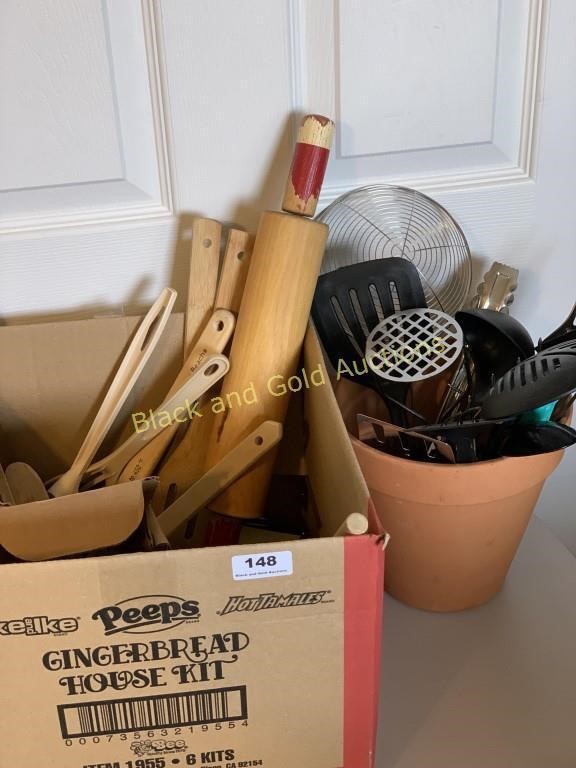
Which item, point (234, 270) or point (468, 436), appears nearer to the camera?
point (468, 436)

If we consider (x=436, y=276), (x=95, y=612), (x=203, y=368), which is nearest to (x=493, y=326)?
(x=436, y=276)

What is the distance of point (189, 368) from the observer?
79cm

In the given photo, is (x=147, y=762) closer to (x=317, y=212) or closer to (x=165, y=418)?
(x=165, y=418)

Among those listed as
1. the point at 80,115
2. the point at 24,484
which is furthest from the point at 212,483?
the point at 80,115

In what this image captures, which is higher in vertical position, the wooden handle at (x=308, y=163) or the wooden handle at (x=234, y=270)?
the wooden handle at (x=308, y=163)

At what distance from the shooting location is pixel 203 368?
75cm

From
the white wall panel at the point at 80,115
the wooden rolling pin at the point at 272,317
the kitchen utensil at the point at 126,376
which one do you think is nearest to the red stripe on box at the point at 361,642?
the wooden rolling pin at the point at 272,317

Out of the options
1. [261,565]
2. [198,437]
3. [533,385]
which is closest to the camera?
[261,565]

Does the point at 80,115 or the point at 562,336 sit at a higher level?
the point at 80,115

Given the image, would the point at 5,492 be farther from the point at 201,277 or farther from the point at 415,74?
the point at 415,74

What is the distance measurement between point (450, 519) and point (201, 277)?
0.37m

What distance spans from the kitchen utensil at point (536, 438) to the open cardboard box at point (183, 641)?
0.17m

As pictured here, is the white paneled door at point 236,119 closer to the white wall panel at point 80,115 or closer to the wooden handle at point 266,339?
the white wall panel at point 80,115

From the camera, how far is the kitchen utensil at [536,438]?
615mm
